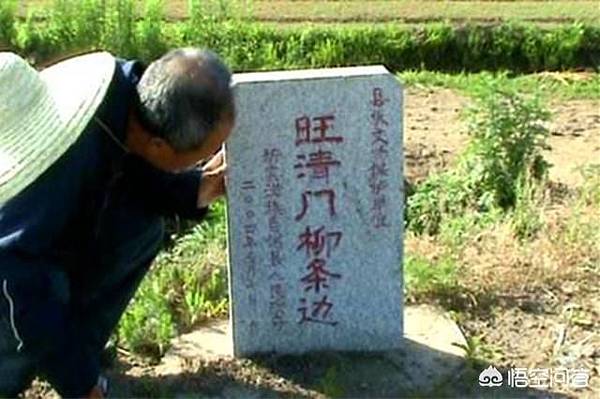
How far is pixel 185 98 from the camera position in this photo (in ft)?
11.7

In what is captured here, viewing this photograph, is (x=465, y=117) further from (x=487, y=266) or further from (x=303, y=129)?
(x=303, y=129)

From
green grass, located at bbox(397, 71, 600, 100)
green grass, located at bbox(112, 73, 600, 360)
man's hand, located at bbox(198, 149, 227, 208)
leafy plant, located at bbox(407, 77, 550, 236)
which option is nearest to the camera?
man's hand, located at bbox(198, 149, 227, 208)

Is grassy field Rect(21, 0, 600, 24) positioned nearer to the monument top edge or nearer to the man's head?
the monument top edge

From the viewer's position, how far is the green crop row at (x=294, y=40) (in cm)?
820

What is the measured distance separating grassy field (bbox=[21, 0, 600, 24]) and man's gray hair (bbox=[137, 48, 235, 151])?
18.0 feet

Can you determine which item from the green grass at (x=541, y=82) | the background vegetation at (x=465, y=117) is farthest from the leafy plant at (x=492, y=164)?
the green grass at (x=541, y=82)

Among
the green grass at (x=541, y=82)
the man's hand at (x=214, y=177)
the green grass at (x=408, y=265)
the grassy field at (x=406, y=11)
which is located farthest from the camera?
the grassy field at (x=406, y=11)

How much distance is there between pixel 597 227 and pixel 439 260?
0.71 m

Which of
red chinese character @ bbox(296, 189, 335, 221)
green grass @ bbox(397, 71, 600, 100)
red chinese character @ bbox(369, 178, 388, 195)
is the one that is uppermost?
red chinese character @ bbox(369, 178, 388, 195)

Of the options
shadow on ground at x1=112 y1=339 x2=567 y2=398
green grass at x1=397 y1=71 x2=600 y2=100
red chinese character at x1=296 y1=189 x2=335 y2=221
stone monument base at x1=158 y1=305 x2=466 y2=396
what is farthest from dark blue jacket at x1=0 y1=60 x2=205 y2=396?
green grass at x1=397 y1=71 x2=600 y2=100

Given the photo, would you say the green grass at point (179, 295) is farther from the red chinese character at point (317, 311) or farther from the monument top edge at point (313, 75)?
the monument top edge at point (313, 75)

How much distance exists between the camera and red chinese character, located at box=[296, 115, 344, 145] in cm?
437

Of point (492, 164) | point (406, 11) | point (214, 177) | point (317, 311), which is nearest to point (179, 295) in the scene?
point (317, 311)

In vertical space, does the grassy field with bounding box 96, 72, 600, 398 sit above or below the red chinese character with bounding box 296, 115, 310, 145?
below
